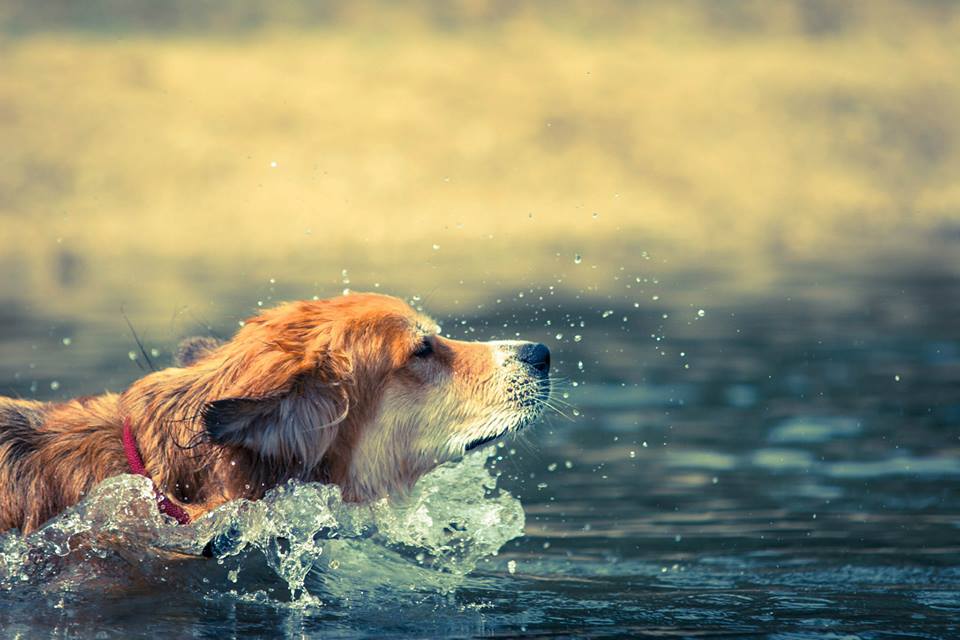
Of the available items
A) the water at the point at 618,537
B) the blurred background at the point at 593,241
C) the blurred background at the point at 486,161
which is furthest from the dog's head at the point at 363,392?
the blurred background at the point at 486,161

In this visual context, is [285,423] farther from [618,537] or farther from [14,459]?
[618,537]

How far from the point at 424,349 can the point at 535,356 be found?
2.17 ft

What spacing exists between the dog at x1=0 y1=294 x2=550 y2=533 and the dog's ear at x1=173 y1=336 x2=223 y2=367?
0.04ft

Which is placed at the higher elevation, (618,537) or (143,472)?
(143,472)

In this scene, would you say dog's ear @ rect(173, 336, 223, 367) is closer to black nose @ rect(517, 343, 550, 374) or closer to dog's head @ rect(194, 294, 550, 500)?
dog's head @ rect(194, 294, 550, 500)

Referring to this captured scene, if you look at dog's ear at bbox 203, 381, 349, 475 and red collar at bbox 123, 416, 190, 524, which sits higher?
dog's ear at bbox 203, 381, 349, 475

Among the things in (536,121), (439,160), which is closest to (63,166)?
(439,160)

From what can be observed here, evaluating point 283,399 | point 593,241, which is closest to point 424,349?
point 283,399

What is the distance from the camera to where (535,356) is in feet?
24.9

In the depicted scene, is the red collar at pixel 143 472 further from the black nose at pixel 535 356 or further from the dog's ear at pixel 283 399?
the black nose at pixel 535 356

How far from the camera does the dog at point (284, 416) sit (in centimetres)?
638

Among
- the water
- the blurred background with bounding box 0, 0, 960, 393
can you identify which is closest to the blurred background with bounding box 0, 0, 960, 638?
the water

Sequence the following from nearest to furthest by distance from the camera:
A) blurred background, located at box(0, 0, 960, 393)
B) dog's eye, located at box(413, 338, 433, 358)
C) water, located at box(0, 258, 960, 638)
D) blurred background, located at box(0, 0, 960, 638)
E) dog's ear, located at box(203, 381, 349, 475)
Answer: dog's ear, located at box(203, 381, 349, 475) < water, located at box(0, 258, 960, 638) < dog's eye, located at box(413, 338, 433, 358) < blurred background, located at box(0, 0, 960, 638) < blurred background, located at box(0, 0, 960, 393)

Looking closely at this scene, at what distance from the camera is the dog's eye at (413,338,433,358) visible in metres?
7.21
